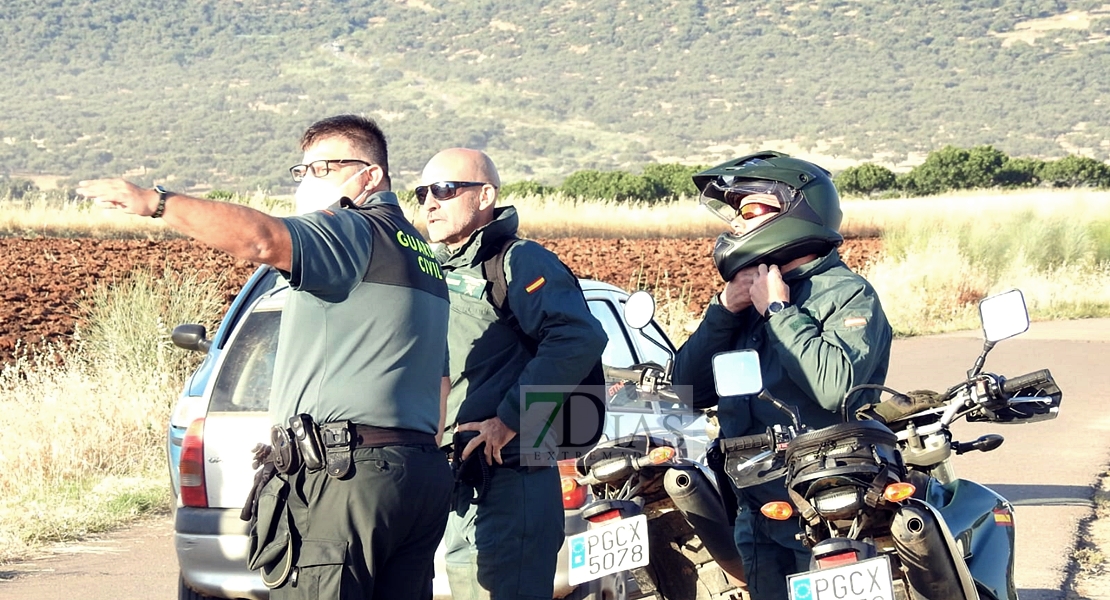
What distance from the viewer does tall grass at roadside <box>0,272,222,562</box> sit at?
8.75 metres

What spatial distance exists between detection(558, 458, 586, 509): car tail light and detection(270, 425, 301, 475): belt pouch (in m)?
1.67

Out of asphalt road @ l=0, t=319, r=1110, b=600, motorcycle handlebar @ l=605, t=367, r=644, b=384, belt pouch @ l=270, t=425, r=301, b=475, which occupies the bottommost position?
asphalt road @ l=0, t=319, r=1110, b=600

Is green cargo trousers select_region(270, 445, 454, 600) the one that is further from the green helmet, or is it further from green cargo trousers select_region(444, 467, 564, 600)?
the green helmet

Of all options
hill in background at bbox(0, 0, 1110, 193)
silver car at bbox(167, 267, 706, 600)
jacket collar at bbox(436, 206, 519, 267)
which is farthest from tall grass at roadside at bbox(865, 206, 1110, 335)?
hill in background at bbox(0, 0, 1110, 193)

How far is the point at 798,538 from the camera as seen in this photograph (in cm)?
393

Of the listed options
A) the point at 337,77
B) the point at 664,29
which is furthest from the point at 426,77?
the point at 664,29

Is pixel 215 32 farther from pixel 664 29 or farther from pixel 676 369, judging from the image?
pixel 676 369

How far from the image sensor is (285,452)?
3.78 meters

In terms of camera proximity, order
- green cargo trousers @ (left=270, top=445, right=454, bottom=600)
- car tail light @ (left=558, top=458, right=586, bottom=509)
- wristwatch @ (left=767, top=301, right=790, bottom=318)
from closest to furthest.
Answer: green cargo trousers @ (left=270, top=445, right=454, bottom=600), wristwatch @ (left=767, top=301, right=790, bottom=318), car tail light @ (left=558, top=458, right=586, bottom=509)

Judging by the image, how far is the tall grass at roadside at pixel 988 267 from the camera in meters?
21.6

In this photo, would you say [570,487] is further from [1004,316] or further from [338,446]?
[1004,316]

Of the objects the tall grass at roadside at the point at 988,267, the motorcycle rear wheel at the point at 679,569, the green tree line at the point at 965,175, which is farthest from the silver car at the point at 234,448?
the green tree line at the point at 965,175

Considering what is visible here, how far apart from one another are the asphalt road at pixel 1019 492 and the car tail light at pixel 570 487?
238 cm

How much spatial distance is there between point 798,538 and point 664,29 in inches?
7060
